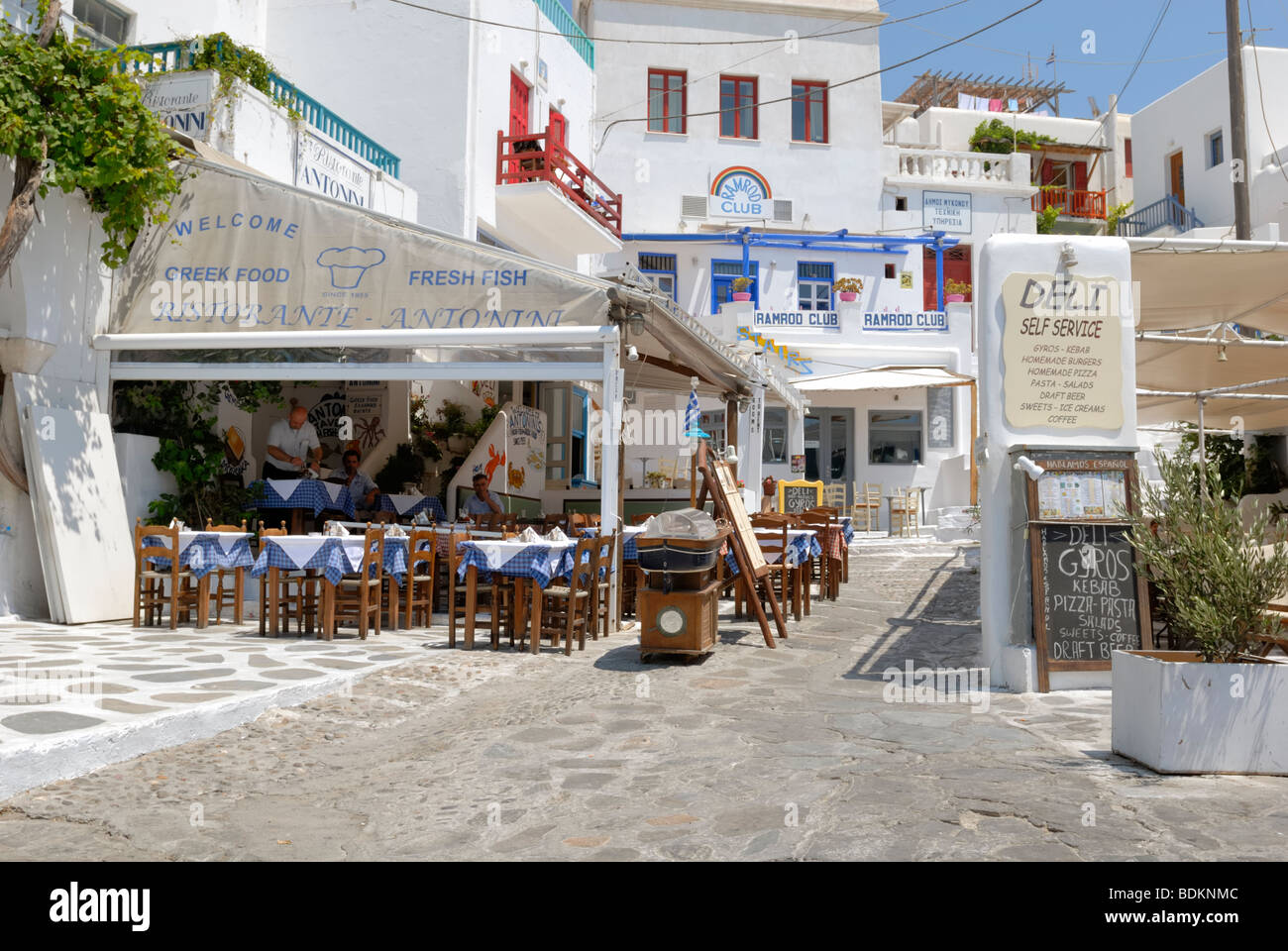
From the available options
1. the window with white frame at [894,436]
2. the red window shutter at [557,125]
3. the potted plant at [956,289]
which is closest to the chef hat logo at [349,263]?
the red window shutter at [557,125]

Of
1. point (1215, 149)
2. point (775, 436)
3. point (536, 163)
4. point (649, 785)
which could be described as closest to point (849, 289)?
point (775, 436)

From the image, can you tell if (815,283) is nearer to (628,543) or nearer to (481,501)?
(481,501)

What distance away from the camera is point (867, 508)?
68.2ft

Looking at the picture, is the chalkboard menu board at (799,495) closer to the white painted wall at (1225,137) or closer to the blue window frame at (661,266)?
the blue window frame at (661,266)

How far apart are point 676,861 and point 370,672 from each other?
4139 millimetres

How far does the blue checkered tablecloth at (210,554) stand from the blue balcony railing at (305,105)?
5.24 meters

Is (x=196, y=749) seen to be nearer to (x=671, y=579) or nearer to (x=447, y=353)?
(x=671, y=579)

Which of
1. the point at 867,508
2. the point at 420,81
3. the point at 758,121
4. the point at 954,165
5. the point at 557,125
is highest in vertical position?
the point at 758,121

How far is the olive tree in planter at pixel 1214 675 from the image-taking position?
466cm

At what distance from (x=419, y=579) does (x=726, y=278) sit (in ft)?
53.3

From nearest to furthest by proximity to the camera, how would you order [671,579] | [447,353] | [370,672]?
1. [370,672]
2. [671,579]
3. [447,353]

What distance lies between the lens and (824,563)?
12.2 m
